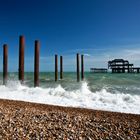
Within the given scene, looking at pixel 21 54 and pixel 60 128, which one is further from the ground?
pixel 21 54

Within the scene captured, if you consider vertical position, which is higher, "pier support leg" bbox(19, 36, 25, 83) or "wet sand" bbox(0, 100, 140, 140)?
"pier support leg" bbox(19, 36, 25, 83)

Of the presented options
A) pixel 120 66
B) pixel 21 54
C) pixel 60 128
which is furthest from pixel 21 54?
pixel 120 66

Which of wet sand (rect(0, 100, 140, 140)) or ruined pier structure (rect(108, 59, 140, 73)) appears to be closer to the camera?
wet sand (rect(0, 100, 140, 140))

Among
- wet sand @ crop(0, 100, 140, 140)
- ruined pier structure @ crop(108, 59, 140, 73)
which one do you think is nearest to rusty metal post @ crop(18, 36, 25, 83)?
wet sand @ crop(0, 100, 140, 140)

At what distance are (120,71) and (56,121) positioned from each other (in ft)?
210

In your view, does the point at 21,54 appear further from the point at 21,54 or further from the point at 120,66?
the point at 120,66

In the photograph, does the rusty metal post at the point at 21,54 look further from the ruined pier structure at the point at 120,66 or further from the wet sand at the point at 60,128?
the ruined pier structure at the point at 120,66

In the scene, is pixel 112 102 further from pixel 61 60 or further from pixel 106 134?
pixel 61 60

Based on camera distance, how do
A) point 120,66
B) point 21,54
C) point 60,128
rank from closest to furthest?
1. point 60,128
2. point 21,54
3. point 120,66

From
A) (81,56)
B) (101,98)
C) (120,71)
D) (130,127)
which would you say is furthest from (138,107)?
(120,71)

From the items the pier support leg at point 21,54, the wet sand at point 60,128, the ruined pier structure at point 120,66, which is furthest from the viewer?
the ruined pier structure at point 120,66

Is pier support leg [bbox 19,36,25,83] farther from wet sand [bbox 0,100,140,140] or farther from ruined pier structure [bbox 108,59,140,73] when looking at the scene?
ruined pier structure [bbox 108,59,140,73]

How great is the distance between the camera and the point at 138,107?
984 centimetres

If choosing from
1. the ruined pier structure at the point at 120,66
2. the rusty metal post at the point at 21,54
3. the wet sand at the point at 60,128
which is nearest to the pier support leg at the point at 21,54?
the rusty metal post at the point at 21,54
